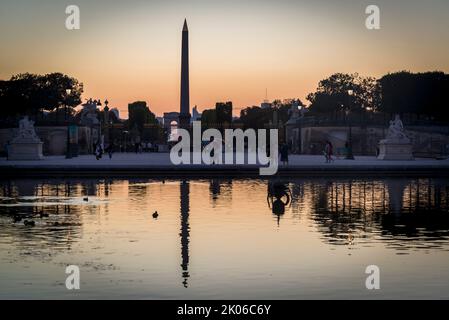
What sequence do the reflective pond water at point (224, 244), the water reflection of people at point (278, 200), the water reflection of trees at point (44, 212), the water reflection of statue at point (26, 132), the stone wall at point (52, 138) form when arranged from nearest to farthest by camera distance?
the reflective pond water at point (224, 244)
the water reflection of trees at point (44, 212)
the water reflection of people at point (278, 200)
the water reflection of statue at point (26, 132)
the stone wall at point (52, 138)

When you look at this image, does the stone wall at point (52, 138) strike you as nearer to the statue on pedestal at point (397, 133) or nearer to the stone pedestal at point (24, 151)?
the stone pedestal at point (24, 151)

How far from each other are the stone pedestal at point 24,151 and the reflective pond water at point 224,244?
32863mm

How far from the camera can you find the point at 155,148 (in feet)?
325

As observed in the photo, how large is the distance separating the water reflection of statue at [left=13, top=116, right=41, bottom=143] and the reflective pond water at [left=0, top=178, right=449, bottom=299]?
110 feet

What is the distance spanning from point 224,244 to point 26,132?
49700mm

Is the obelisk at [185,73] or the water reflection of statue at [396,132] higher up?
the obelisk at [185,73]

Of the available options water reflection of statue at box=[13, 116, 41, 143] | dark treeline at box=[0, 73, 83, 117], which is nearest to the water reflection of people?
water reflection of statue at box=[13, 116, 41, 143]

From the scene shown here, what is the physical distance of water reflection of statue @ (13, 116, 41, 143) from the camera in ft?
209

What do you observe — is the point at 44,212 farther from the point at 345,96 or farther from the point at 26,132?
the point at 345,96

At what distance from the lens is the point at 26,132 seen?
212 feet

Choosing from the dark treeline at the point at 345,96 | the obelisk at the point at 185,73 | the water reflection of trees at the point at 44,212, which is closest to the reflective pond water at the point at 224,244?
the water reflection of trees at the point at 44,212

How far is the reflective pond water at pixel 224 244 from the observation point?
12.8 m

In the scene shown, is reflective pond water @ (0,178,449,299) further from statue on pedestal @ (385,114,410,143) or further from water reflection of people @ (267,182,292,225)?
statue on pedestal @ (385,114,410,143)
